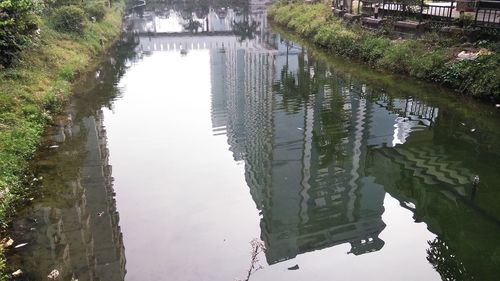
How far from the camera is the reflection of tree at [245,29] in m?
43.7

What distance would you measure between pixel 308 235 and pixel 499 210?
4.31 metres

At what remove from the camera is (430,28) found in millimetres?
22953

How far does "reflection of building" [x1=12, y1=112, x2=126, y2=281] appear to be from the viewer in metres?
8.14

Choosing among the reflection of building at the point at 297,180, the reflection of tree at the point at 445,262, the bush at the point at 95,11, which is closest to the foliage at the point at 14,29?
the reflection of building at the point at 297,180

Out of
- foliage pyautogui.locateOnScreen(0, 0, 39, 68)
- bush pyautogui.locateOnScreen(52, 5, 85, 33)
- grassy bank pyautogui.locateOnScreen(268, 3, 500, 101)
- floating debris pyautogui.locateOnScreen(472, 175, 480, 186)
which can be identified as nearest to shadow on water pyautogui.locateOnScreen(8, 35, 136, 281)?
foliage pyautogui.locateOnScreen(0, 0, 39, 68)

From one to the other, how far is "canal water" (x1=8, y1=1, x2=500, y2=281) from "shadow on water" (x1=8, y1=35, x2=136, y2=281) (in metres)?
0.04

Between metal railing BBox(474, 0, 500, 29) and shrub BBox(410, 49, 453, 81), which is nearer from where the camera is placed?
metal railing BBox(474, 0, 500, 29)

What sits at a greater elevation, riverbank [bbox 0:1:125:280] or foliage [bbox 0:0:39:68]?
foliage [bbox 0:0:39:68]

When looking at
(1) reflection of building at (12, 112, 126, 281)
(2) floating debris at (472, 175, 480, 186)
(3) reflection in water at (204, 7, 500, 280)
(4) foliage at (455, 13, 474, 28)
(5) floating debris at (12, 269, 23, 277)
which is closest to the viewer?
(5) floating debris at (12, 269, 23, 277)

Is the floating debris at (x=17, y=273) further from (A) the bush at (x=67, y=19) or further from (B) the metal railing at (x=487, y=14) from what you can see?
(A) the bush at (x=67, y=19)

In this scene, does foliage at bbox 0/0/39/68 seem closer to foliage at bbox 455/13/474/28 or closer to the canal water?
the canal water

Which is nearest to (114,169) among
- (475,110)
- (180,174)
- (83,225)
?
(180,174)

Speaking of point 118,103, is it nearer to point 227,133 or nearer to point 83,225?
point 227,133

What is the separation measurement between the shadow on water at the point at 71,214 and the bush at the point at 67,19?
13195 millimetres
